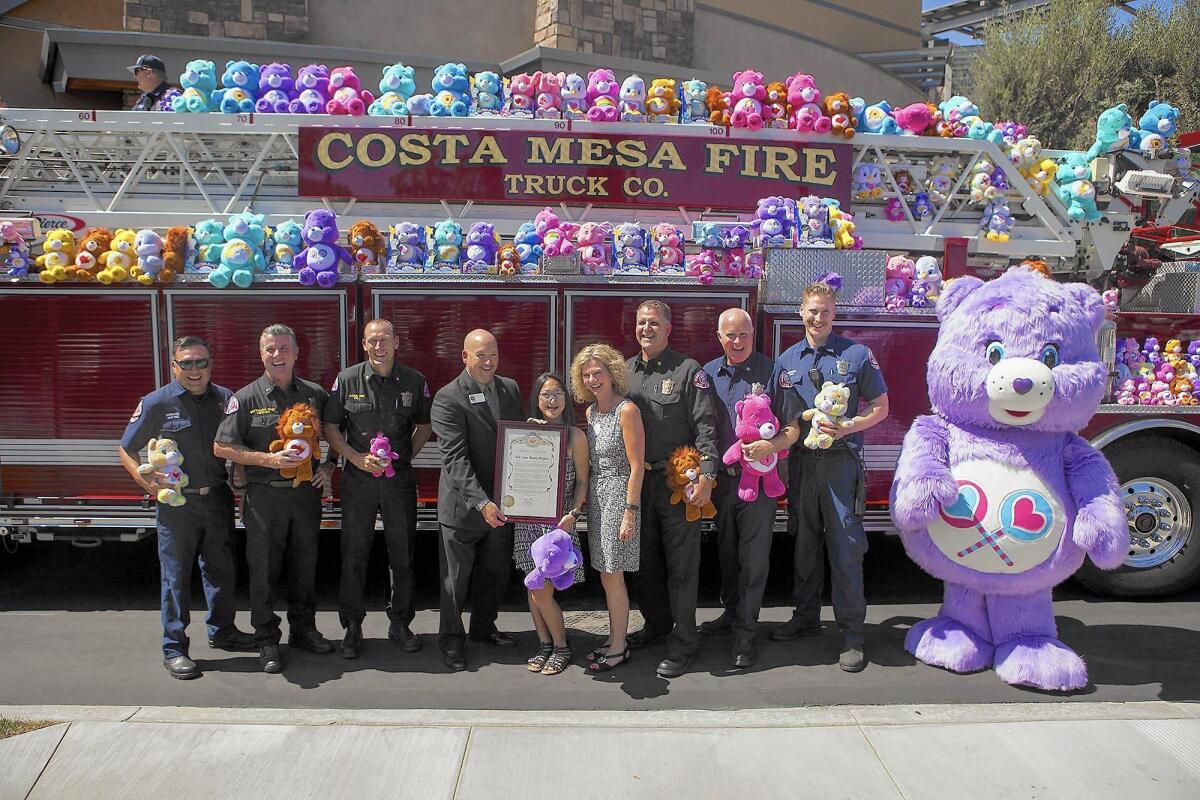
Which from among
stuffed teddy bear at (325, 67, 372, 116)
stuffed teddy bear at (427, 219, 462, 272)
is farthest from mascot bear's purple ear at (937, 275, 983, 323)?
stuffed teddy bear at (325, 67, 372, 116)

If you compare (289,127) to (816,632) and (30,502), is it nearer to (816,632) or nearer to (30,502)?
(30,502)

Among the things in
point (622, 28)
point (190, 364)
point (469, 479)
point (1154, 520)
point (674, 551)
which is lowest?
point (1154, 520)

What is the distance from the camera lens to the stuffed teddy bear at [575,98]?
22.0 feet

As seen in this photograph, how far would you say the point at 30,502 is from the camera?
5.76 m

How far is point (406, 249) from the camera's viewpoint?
5.86 meters

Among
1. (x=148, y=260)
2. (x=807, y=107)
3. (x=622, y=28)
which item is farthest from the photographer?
(x=622, y=28)

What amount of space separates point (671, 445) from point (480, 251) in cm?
200

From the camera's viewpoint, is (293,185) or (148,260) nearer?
(148,260)

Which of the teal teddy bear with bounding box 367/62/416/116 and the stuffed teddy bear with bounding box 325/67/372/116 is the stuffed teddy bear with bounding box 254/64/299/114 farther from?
the teal teddy bear with bounding box 367/62/416/116

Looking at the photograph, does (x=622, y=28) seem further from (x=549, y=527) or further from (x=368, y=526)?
(x=549, y=527)

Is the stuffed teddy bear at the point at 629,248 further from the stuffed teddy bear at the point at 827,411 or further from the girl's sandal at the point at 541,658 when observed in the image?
the girl's sandal at the point at 541,658

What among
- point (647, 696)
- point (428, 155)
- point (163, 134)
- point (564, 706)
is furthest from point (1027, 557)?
point (163, 134)

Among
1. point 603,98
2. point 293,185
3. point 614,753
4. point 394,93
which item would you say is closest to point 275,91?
point 293,185

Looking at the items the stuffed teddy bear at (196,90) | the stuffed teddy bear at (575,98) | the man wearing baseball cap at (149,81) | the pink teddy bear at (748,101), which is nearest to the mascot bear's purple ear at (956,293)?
the pink teddy bear at (748,101)
